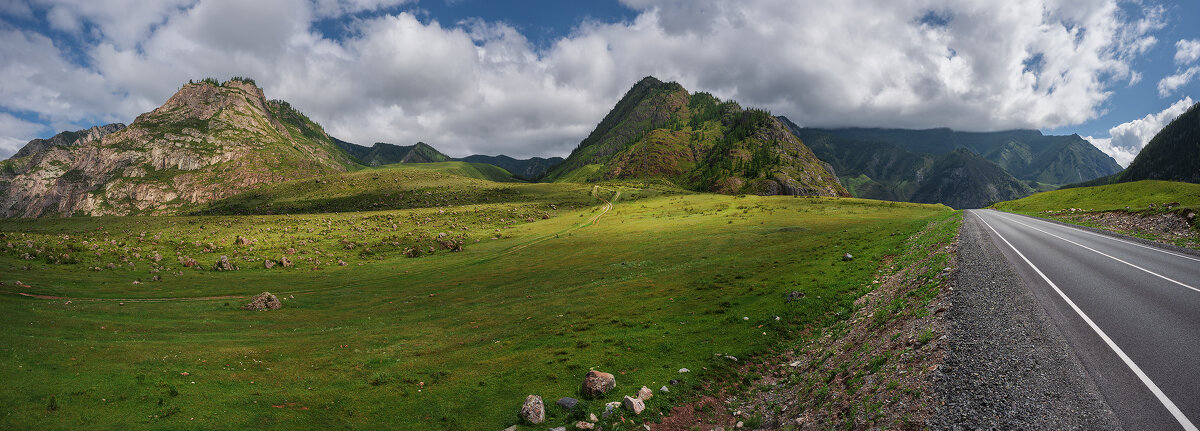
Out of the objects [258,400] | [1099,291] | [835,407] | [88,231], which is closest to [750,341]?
[835,407]

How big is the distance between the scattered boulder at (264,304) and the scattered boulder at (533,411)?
3052 cm

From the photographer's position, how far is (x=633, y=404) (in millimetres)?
15516

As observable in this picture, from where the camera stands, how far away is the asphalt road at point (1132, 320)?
9.93 m

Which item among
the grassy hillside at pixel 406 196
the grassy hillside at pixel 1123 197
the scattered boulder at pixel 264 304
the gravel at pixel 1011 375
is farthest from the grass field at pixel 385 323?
the grassy hillside at pixel 406 196

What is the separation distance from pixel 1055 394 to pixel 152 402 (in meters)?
29.9

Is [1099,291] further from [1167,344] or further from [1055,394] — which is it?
[1055,394]

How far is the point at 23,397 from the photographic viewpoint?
14.2 meters

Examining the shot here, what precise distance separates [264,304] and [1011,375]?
46.1m

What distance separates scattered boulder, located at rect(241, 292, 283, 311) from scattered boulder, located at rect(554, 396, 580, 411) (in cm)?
3108

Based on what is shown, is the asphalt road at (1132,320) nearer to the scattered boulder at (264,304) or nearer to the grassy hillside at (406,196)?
the scattered boulder at (264,304)

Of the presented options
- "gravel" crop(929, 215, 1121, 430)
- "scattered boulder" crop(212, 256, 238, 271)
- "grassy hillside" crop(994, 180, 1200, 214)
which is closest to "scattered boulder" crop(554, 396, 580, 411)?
"gravel" crop(929, 215, 1121, 430)

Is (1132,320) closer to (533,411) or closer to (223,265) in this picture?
(533,411)

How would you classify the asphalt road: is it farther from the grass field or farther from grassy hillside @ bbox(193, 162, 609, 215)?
grassy hillside @ bbox(193, 162, 609, 215)

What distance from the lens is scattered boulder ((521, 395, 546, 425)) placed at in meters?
15.1
